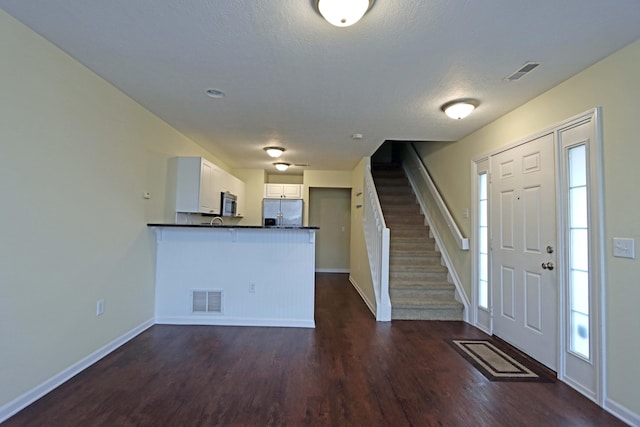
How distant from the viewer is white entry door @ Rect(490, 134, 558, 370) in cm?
288

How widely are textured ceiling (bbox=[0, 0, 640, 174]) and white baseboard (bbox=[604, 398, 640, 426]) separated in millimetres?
2436

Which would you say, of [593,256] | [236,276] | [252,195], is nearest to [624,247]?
[593,256]

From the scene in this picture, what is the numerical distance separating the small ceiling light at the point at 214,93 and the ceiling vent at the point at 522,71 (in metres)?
2.52

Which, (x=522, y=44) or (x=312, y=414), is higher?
(x=522, y=44)

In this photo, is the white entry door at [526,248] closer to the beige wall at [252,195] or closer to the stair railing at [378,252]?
the stair railing at [378,252]

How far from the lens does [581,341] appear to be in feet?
8.35

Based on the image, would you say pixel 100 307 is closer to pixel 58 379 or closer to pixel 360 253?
pixel 58 379

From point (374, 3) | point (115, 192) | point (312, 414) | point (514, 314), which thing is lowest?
point (312, 414)

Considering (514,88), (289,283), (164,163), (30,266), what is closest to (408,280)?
(289,283)

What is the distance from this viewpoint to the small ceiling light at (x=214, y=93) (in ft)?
9.81

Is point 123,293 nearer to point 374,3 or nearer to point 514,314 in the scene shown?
point 374,3

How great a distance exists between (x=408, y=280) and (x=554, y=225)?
228cm

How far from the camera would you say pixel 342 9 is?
1.73 meters

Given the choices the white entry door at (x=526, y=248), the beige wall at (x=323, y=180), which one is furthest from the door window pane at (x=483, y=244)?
the beige wall at (x=323, y=180)
